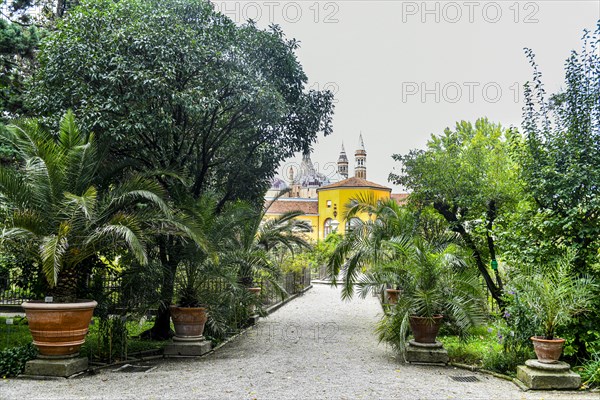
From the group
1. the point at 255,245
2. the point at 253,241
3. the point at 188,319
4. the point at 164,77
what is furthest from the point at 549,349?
the point at 255,245

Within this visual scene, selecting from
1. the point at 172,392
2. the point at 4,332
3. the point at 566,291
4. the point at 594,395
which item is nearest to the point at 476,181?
the point at 566,291

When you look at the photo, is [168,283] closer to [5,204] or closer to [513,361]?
[5,204]

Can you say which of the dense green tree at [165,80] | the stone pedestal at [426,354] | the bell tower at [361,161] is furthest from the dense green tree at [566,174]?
the bell tower at [361,161]

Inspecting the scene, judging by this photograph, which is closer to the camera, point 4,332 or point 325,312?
point 4,332

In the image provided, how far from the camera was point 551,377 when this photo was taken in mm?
7051

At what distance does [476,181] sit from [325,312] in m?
7.90

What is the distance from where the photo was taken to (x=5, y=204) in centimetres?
797

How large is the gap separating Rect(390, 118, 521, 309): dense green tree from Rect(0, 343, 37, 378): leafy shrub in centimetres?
870

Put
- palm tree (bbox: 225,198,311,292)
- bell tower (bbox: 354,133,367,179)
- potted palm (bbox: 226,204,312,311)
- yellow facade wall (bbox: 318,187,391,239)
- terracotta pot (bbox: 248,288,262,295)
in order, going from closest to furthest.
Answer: palm tree (bbox: 225,198,311,292) → potted palm (bbox: 226,204,312,311) → terracotta pot (bbox: 248,288,262,295) → yellow facade wall (bbox: 318,187,391,239) → bell tower (bbox: 354,133,367,179)

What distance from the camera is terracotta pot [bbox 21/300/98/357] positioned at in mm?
7535

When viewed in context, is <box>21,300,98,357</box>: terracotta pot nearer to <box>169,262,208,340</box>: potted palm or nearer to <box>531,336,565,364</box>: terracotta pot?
<box>169,262,208,340</box>: potted palm

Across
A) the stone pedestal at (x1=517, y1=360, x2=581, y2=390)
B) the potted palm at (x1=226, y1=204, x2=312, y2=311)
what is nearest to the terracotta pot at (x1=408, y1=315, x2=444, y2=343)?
the stone pedestal at (x1=517, y1=360, x2=581, y2=390)

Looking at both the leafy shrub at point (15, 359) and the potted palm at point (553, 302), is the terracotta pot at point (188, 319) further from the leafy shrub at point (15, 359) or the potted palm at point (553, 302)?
A: the potted palm at point (553, 302)

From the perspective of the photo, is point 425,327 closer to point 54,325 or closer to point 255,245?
point 54,325
